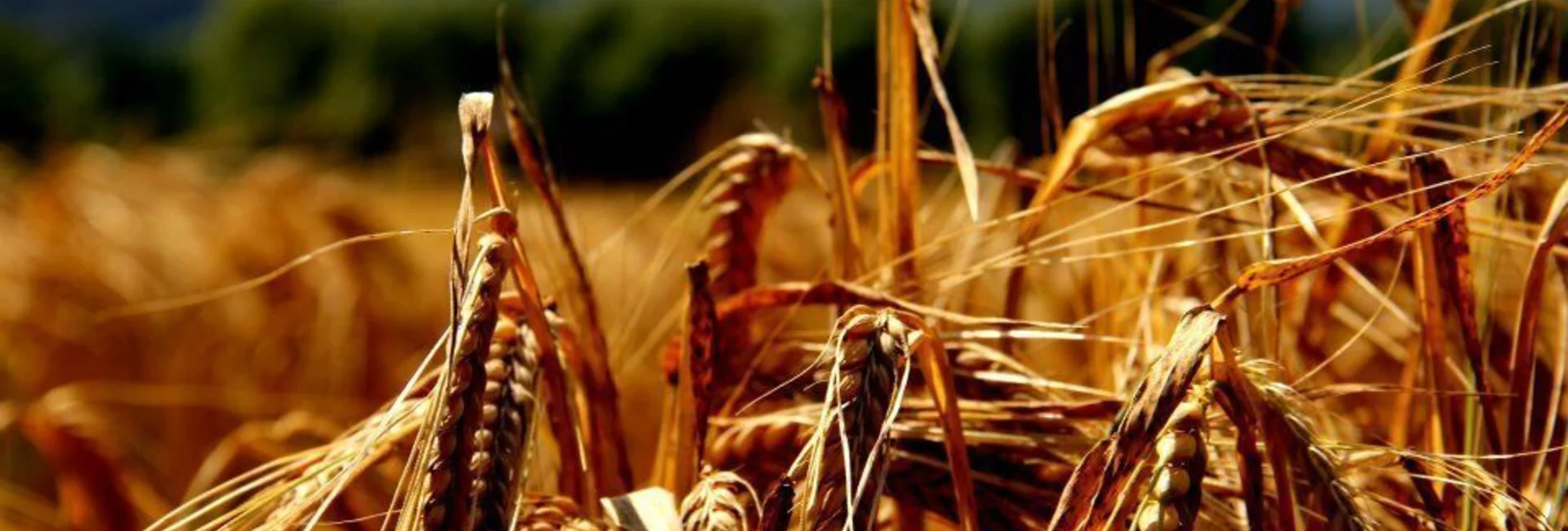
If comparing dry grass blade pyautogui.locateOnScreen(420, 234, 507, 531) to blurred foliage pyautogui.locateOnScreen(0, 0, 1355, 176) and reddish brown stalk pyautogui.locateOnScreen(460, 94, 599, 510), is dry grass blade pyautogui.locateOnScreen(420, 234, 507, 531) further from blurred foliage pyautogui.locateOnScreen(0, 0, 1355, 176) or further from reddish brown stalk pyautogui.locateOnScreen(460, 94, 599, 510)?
blurred foliage pyautogui.locateOnScreen(0, 0, 1355, 176)

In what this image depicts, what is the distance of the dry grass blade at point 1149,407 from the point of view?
43 cm

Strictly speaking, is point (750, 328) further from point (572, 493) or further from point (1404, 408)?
point (1404, 408)

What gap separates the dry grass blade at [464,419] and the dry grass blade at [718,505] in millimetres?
72

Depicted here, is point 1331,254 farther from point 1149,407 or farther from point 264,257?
point 264,257

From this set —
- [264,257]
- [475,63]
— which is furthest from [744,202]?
[475,63]

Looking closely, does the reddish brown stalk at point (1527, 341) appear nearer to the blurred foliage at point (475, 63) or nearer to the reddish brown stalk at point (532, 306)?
the reddish brown stalk at point (532, 306)

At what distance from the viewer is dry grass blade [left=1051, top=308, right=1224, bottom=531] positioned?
1.40 feet

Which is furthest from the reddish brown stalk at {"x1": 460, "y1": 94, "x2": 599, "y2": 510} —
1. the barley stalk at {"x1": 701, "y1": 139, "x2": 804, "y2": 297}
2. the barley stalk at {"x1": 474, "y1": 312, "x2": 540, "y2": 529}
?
the barley stalk at {"x1": 701, "y1": 139, "x2": 804, "y2": 297}

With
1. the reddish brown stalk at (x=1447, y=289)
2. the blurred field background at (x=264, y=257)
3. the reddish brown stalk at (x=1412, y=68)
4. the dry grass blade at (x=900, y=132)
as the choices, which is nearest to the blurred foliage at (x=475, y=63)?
the blurred field background at (x=264, y=257)

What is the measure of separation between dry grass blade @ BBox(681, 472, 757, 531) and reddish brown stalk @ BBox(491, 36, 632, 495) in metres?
0.15

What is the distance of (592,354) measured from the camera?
2.33ft

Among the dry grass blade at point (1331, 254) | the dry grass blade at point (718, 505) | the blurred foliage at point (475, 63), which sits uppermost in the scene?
the blurred foliage at point (475, 63)

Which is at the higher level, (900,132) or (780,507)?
(900,132)

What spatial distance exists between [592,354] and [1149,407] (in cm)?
33
